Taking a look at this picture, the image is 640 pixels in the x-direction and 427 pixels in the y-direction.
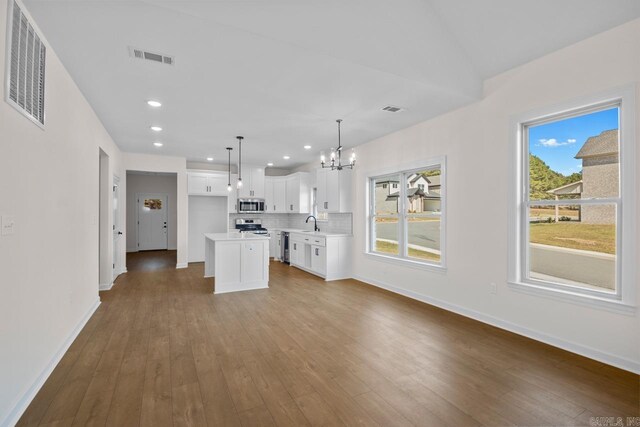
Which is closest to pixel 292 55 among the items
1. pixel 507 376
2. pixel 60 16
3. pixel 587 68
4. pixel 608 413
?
pixel 60 16

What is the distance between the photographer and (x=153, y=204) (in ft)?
35.3

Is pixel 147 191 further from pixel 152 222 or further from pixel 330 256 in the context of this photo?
pixel 330 256

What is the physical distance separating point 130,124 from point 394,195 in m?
4.48

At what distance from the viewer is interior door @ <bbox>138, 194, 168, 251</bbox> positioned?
34.8 feet

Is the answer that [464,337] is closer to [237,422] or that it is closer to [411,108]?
[237,422]

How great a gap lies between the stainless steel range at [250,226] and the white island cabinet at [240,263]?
262 centimetres

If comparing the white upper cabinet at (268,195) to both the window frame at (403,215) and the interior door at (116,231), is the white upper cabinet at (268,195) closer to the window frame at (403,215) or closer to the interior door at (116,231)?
the interior door at (116,231)

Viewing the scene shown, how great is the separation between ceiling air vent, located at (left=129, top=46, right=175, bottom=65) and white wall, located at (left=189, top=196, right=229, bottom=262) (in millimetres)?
5764

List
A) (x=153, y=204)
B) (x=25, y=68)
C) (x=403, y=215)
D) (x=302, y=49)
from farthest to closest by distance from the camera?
(x=153, y=204)
(x=403, y=215)
(x=302, y=49)
(x=25, y=68)

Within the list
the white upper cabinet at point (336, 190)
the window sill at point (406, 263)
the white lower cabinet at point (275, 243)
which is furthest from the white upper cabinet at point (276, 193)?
the window sill at point (406, 263)

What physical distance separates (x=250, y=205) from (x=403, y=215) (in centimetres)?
478

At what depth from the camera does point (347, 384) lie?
92.0 inches

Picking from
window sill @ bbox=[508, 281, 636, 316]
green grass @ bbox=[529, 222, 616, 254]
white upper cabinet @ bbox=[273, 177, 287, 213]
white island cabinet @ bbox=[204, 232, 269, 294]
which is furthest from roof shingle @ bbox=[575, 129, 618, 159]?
white upper cabinet @ bbox=[273, 177, 287, 213]

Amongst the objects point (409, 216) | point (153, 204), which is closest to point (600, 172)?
point (409, 216)
